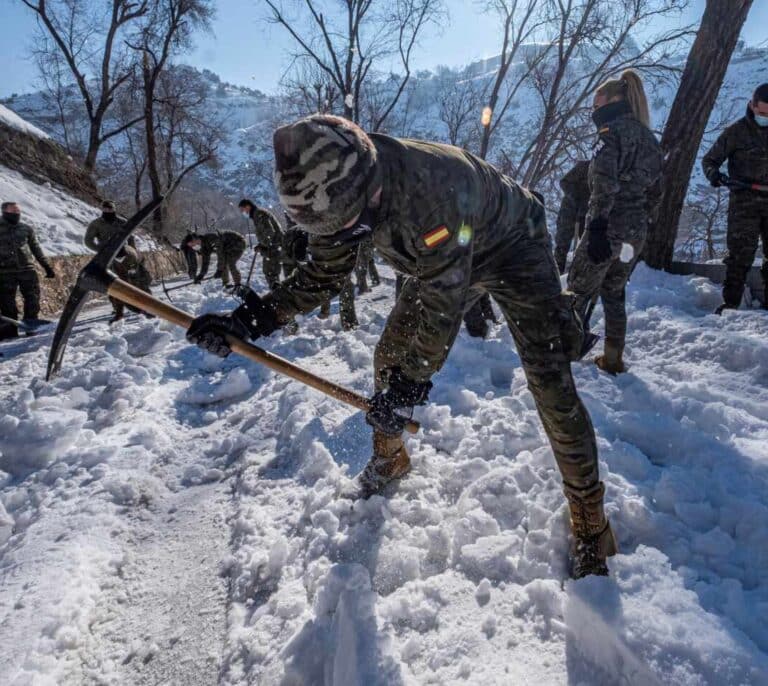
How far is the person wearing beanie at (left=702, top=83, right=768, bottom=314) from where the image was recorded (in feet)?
13.9

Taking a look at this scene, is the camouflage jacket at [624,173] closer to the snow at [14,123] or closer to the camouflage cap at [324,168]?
the camouflage cap at [324,168]

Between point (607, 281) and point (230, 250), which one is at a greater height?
point (607, 281)

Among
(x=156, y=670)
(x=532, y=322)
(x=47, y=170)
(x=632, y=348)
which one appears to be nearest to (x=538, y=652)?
(x=532, y=322)

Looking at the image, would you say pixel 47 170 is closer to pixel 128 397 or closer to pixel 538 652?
pixel 128 397

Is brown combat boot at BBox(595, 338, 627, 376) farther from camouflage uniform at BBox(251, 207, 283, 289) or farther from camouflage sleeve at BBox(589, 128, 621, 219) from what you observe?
camouflage uniform at BBox(251, 207, 283, 289)

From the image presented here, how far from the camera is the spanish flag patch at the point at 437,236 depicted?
152cm

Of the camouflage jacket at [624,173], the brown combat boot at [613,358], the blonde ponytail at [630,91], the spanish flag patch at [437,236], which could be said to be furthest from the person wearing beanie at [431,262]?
the brown combat boot at [613,358]

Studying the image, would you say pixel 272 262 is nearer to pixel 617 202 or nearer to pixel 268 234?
pixel 268 234

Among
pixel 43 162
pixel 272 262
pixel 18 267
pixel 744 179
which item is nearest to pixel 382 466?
pixel 744 179

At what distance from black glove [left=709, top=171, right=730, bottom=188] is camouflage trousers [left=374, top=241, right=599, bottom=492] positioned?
147 inches

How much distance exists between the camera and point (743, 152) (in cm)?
433

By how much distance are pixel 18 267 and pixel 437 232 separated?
8131 mm

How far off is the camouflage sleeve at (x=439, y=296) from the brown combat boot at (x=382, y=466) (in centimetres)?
78

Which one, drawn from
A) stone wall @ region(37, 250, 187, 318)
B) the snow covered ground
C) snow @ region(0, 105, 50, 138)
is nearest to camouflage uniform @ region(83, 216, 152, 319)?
stone wall @ region(37, 250, 187, 318)
